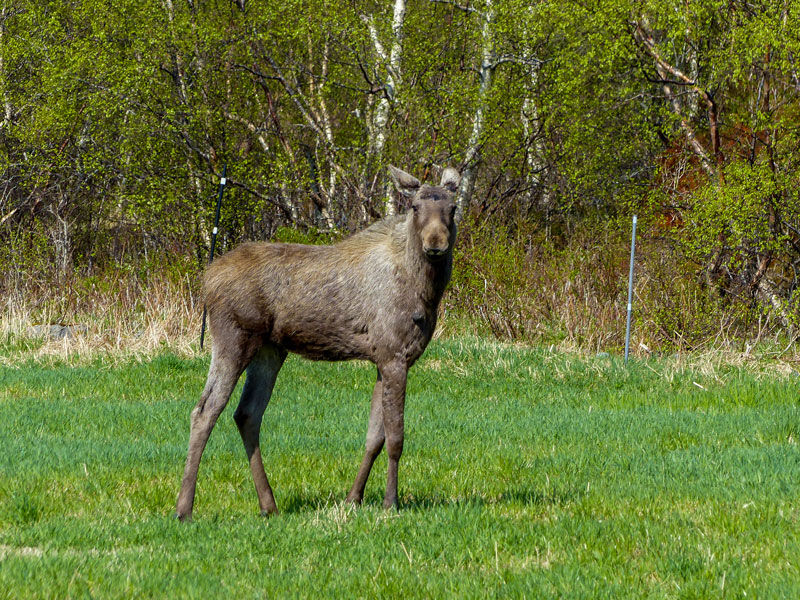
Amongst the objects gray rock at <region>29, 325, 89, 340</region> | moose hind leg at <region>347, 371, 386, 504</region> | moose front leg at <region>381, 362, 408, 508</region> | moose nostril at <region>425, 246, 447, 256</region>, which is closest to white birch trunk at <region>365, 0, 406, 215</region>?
gray rock at <region>29, 325, 89, 340</region>

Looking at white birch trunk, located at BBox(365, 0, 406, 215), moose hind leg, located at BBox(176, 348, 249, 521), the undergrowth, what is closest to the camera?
moose hind leg, located at BBox(176, 348, 249, 521)

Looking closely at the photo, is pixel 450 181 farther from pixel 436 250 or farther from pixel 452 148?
pixel 452 148

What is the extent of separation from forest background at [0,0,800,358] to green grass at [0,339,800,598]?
334cm

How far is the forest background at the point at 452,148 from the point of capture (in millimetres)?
15781

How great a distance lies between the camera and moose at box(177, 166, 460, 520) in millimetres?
6809

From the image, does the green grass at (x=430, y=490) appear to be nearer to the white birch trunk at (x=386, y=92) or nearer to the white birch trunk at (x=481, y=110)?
the white birch trunk at (x=386, y=92)

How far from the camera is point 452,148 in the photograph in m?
19.8

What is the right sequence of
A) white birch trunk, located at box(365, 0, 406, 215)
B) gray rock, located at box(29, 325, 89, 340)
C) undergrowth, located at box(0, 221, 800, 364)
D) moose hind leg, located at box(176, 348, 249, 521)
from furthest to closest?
white birch trunk, located at box(365, 0, 406, 215)
gray rock, located at box(29, 325, 89, 340)
undergrowth, located at box(0, 221, 800, 364)
moose hind leg, located at box(176, 348, 249, 521)

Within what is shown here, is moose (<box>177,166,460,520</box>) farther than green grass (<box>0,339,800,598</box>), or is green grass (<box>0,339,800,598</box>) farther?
moose (<box>177,166,460,520</box>)

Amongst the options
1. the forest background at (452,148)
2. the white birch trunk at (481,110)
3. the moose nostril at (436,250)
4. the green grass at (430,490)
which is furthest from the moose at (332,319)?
the white birch trunk at (481,110)

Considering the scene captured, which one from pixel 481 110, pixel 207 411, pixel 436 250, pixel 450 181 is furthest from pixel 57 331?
pixel 436 250

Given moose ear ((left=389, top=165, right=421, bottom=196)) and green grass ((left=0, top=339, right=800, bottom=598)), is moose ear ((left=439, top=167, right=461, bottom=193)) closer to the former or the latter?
moose ear ((left=389, top=165, right=421, bottom=196))

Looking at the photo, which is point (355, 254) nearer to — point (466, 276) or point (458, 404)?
point (458, 404)

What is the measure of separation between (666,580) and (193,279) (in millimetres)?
14685
